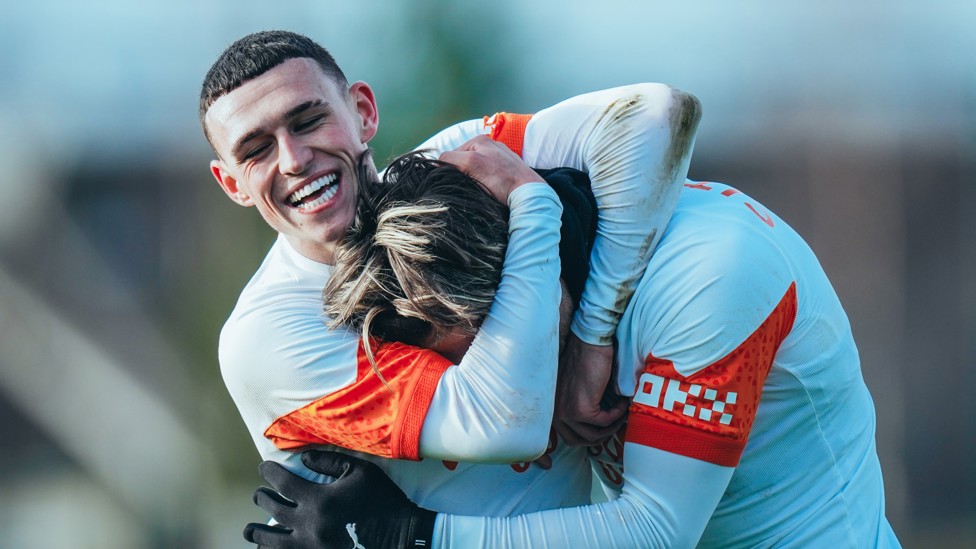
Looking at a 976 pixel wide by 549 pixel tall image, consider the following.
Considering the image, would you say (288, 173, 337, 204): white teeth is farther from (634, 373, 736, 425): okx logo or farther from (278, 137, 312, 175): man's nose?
(634, 373, 736, 425): okx logo

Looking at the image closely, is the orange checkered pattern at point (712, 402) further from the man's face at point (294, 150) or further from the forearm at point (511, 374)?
the man's face at point (294, 150)

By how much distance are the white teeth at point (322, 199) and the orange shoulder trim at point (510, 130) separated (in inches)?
13.4

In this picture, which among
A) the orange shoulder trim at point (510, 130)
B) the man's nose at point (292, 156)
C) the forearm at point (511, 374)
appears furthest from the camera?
the orange shoulder trim at point (510, 130)

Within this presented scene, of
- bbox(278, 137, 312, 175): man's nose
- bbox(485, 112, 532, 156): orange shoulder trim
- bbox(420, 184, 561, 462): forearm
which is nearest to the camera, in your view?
bbox(420, 184, 561, 462): forearm

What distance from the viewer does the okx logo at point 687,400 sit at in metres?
1.69

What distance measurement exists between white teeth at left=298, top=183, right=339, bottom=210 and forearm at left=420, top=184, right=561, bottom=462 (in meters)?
0.40

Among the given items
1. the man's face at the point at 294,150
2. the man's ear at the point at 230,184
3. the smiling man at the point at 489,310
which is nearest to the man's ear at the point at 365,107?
the smiling man at the point at 489,310

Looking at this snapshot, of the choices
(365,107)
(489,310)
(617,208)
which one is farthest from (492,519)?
(365,107)

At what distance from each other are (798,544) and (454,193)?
Result: 891 millimetres

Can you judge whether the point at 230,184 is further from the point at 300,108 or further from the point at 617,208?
the point at 617,208

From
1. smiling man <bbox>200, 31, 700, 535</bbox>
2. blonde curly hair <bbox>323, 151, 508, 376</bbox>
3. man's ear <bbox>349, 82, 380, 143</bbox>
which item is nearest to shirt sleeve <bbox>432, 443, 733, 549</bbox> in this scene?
smiling man <bbox>200, 31, 700, 535</bbox>

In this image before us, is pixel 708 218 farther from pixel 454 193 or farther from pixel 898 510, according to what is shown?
pixel 898 510

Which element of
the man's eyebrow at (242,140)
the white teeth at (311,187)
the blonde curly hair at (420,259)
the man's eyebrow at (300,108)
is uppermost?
the man's eyebrow at (300,108)

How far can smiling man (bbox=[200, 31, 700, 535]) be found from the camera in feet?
5.57
